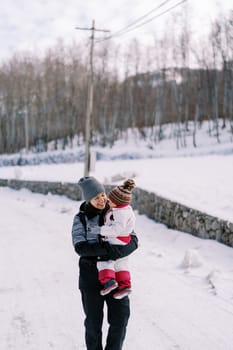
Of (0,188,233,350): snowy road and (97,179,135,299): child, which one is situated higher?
(97,179,135,299): child

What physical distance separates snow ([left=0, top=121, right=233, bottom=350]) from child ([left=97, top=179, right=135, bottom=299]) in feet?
4.54

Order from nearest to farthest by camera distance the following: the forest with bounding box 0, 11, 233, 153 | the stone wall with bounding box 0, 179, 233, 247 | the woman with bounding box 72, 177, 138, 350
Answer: the woman with bounding box 72, 177, 138, 350 < the stone wall with bounding box 0, 179, 233, 247 < the forest with bounding box 0, 11, 233, 153

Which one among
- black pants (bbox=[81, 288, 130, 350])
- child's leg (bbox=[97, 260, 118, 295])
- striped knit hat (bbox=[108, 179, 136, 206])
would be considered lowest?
black pants (bbox=[81, 288, 130, 350])

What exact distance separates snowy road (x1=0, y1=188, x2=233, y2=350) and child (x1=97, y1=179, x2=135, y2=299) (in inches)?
53.8

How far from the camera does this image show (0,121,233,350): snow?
464 cm

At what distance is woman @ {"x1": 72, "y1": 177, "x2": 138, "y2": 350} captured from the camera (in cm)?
325

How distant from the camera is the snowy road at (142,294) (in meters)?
4.58

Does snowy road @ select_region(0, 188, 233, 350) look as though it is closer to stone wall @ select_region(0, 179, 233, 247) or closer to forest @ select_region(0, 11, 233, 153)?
stone wall @ select_region(0, 179, 233, 247)

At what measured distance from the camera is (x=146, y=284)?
658cm

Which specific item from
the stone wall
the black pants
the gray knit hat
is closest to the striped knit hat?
the gray knit hat

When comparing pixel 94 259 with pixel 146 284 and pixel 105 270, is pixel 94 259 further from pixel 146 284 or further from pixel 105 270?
pixel 146 284

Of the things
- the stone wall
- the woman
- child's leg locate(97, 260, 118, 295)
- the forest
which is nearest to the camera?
child's leg locate(97, 260, 118, 295)

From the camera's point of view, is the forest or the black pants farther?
the forest

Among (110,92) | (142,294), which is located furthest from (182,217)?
(110,92)
